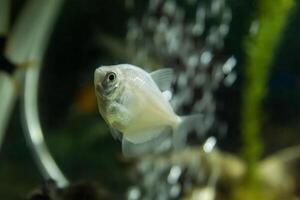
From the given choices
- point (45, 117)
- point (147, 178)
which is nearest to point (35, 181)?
point (45, 117)

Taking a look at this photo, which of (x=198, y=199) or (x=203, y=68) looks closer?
(x=198, y=199)

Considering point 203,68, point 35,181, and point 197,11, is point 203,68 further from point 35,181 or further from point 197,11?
point 35,181

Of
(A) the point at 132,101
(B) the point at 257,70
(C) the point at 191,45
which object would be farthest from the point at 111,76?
(C) the point at 191,45

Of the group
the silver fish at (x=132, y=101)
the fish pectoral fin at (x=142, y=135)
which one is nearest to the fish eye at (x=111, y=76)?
the silver fish at (x=132, y=101)

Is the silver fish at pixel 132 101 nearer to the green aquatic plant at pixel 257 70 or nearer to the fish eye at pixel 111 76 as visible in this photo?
the fish eye at pixel 111 76

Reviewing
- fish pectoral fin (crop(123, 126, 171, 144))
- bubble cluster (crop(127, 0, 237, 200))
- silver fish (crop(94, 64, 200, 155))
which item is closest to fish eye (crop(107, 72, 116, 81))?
silver fish (crop(94, 64, 200, 155))

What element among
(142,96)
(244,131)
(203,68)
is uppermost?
(142,96)

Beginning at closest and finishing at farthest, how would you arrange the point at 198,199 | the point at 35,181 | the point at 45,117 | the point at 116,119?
the point at 116,119 < the point at 198,199 < the point at 35,181 < the point at 45,117
